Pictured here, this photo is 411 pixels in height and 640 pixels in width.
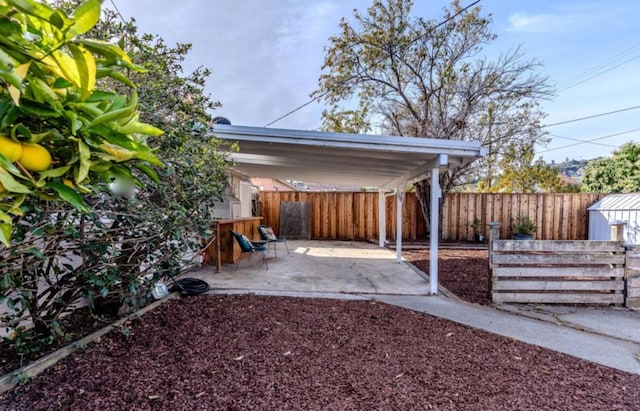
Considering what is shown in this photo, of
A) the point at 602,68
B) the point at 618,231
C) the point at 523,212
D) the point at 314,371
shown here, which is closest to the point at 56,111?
the point at 314,371

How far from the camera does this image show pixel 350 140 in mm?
4242

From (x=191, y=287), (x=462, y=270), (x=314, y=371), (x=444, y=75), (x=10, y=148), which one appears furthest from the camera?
(x=444, y=75)

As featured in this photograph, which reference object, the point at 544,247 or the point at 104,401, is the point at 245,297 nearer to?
the point at 104,401

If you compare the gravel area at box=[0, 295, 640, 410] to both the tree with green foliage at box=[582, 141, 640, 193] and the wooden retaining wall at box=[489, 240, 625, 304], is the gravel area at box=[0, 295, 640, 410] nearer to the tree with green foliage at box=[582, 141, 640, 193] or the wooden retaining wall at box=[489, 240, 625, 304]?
the wooden retaining wall at box=[489, 240, 625, 304]

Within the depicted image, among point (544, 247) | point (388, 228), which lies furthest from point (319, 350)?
point (388, 228)

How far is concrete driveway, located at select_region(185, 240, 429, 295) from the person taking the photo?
465cm

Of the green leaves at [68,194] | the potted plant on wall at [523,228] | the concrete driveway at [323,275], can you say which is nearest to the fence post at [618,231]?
the concrete driveway at [323,275]

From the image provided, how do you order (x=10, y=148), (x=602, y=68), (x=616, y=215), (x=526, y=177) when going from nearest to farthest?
1. (x=10, y=148)
2. (x=616, y=215)
3. (x=602, y=68)
4. (x=526, y=177)

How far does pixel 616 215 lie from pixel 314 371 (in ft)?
35.0

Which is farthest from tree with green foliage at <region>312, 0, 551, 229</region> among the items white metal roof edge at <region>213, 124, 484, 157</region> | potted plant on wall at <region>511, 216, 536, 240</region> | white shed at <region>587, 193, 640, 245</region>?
white metal roof edge at <region>213, 124, 484, 157</region>

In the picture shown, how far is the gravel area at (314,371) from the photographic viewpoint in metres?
1.91

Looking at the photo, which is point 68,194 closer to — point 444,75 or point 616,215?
point 444,75

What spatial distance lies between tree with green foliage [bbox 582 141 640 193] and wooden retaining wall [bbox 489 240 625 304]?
12.8 m

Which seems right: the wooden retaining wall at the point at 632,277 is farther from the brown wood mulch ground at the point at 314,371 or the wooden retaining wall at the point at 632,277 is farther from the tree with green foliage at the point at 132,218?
the tree with green foliage at the point at 132,218
